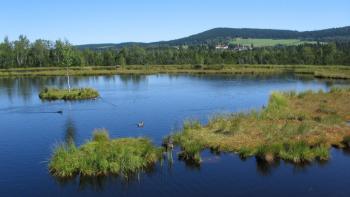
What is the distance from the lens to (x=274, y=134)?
38062 millimetres

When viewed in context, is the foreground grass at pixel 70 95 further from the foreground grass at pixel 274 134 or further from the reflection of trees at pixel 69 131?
the foreground grass at pixel 274 134

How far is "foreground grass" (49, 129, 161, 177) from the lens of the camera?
3044cm

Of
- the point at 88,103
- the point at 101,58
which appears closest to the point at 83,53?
the point at 101,58

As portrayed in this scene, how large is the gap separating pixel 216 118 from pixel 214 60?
4954 inches

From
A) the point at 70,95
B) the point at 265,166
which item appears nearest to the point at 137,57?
the point at 70,95

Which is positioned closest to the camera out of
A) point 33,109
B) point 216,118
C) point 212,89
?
point 216,118

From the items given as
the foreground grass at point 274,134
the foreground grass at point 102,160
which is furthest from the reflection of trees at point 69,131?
the foreground grass at point 274,134

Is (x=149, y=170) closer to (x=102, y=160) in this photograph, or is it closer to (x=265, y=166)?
(x=102, y=160)

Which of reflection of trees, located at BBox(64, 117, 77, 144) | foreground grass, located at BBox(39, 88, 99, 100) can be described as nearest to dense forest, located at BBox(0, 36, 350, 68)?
foreground grass, located at BBox(39, 88, 99, 100)

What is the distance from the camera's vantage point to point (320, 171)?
31.1 m

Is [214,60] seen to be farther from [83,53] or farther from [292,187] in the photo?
[292,187]

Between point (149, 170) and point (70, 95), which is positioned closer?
point (149, 170)

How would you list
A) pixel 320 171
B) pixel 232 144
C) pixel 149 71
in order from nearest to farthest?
pixel 320 171 < pixel 232 144 < pixel 149 71

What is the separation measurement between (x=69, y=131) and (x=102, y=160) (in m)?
15.9
